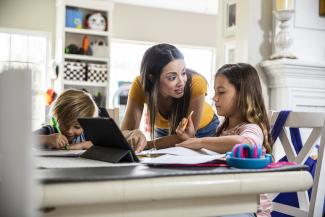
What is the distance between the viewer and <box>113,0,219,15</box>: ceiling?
6609 millimetres

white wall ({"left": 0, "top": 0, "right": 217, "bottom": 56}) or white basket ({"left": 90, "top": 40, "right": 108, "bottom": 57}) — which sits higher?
white wall ({"left": 0, "top": 0, "right": 217, "bottom": 56})

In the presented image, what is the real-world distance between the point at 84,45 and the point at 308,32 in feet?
11.3

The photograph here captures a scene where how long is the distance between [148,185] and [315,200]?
0.85m

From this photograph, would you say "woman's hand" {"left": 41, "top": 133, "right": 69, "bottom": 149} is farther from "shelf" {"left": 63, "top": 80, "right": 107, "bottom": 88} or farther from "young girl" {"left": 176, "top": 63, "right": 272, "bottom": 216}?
"shelf" {"left": 63, "top": 80, "right": 107, "bottom": 88}

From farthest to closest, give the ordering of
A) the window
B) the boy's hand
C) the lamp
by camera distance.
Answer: the window
the lamp
the boy's hand

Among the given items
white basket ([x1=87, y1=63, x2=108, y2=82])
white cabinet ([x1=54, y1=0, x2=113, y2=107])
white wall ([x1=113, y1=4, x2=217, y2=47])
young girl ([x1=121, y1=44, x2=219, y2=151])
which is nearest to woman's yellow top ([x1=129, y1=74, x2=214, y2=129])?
young girl ([x1=121, y1=44, x2=219, y2=151])

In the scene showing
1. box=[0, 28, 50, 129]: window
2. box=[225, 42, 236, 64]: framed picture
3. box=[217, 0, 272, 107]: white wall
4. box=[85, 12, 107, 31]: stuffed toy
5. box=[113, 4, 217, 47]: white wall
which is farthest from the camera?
box=[113, 4, 217, 47]: white wall

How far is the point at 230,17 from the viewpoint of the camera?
133 inches

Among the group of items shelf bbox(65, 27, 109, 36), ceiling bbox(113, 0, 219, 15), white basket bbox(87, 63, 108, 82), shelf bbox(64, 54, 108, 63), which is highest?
ceiling bbox(113, 0, 219, 15)

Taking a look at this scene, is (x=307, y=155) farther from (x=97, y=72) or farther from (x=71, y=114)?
(x=97, y=72)

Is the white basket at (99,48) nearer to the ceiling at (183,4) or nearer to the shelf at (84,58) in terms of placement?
the shelf at (84,58)

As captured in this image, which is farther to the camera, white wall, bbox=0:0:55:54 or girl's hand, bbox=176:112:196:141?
white wall, bbox=0:0:55:54

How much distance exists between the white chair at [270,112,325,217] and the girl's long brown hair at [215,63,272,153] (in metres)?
0.12

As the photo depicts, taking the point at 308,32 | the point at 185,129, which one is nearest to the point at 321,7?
the point at 308,32
